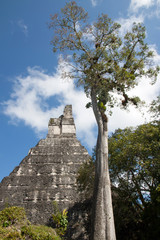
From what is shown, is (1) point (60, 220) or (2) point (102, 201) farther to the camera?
(1) point (60, 220)

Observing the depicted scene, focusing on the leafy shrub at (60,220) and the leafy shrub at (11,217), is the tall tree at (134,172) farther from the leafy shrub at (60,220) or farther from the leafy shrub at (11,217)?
the leafy shrub at (11,217)

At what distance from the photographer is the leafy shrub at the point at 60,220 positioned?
593 cm

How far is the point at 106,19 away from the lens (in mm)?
8555

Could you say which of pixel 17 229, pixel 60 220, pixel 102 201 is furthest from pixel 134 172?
pixel 17 229

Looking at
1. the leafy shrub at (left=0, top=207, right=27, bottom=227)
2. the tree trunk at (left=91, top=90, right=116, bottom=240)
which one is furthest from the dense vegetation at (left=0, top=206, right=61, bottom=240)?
the tree trunk at (left=91, top=90, right=116, bottom=240)

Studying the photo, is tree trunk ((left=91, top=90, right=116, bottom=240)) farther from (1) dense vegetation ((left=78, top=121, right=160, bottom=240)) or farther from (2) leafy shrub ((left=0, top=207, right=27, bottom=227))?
(2) leafy shrub ((left=0, top=207, right=27, bottom=227))

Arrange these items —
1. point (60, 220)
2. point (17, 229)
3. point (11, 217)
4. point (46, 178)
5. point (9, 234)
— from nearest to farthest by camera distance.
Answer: point (9, 234), point (17, 229), point (11, 217), point (60, 220), point (46, 178)

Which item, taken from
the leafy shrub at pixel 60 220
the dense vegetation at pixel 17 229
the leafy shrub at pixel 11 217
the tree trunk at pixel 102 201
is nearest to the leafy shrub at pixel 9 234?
the dense vegetation at pixel 17 229

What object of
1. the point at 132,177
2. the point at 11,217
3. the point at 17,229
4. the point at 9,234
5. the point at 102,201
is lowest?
the point at 9,234

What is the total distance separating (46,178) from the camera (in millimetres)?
7430

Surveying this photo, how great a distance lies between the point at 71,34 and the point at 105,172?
607cm

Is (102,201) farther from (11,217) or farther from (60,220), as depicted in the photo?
(11,217)

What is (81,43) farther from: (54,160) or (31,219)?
(31,219)

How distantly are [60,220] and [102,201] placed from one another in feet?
6.63
